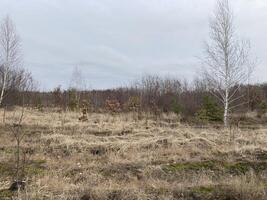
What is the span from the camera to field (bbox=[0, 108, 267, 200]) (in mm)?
6465

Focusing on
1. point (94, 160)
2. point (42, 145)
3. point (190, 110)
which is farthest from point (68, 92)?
point (94, 160)

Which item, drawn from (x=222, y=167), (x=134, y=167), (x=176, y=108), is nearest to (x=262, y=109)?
(x=176, y=108)

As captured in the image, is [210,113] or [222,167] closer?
[222,167]

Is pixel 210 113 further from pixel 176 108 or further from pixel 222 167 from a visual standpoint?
pixel 222 167

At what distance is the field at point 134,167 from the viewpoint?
6.46 m

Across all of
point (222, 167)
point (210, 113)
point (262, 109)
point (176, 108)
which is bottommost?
point (222, 167)

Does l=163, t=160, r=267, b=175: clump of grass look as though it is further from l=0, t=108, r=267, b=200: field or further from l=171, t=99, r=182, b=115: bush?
l=171, t=99, r=182, b=115: bush

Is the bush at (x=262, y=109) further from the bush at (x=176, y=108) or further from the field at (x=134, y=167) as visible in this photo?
the field at (x=134, y=167)

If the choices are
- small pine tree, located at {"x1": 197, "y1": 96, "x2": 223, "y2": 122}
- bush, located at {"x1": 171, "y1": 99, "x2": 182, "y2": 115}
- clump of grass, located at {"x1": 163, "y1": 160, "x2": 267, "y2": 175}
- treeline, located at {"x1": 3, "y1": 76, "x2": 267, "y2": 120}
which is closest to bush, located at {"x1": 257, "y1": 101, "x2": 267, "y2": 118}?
treeline, located at {"x1": 3, "y1": 76, "x2": 267, "y2": 120}

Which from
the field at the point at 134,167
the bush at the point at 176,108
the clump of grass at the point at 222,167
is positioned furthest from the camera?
the bush at the point at 176,108

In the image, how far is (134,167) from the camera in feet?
30.7

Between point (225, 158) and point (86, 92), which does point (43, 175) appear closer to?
point (225, 158)

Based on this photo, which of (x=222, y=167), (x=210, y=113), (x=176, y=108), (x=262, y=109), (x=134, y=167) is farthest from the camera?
(x=262, y=109)

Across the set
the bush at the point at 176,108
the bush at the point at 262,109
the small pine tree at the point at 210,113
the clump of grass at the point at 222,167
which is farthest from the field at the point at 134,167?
the bush at the point at 262,109
